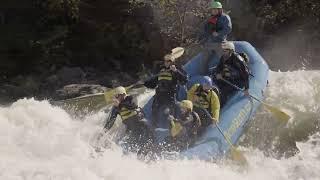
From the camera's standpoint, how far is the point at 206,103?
9844 millimetres

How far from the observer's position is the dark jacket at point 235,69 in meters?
10.8

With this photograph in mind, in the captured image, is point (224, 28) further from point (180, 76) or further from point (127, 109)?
point (127, 109)

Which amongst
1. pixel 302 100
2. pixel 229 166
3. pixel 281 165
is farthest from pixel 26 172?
pixel 302 100

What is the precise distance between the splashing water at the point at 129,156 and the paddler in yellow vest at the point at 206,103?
0.83m

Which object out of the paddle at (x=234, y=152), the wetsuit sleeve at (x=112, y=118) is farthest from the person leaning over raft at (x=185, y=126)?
the wetsuit sleeve at (x=112, y=118)

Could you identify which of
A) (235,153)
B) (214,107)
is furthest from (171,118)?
(235,153)

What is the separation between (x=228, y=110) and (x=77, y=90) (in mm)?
6707

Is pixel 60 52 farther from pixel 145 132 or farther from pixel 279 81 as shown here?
pixel 145 132

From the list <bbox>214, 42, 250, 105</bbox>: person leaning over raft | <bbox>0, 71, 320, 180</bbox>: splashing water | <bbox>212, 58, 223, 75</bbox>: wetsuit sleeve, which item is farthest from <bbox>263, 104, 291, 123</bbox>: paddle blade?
A: <bbox>212, 58, 223, 75</bbox>: wetsuit sleeve

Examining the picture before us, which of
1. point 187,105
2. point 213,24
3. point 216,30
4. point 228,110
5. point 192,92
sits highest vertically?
point 213,24

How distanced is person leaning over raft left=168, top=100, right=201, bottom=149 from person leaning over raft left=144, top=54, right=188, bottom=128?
0.49 m

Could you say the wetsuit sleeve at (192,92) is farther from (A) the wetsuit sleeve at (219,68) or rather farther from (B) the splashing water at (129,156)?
(B) the splashing water at (129,156)

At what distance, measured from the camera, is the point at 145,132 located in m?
9.45

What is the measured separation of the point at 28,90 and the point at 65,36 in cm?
204
